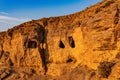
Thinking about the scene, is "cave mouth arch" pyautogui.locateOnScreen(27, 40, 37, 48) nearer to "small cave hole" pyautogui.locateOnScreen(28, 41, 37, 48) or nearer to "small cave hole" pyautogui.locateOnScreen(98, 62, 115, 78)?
"small cave hole" pyautogui.locateOnScreen(28, 41, 37, 48)

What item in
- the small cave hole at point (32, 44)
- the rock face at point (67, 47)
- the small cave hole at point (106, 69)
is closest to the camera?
the small cave hole at point (106, 69)

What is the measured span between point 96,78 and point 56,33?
11.7 metres

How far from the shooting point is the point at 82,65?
3130 centimetres

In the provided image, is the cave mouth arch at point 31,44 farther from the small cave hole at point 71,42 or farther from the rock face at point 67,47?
the small cave hole at point 71,42

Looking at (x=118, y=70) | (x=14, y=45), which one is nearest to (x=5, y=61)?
(x=14, y=45)

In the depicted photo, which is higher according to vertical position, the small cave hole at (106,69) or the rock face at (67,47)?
the rock face at (67,47)

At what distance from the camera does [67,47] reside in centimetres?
3472

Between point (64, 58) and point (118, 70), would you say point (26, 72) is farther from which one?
point (118, 70)

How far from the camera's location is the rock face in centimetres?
2714

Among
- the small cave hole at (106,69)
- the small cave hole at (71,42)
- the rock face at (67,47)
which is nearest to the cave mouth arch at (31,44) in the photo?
the rock face at (67,47)

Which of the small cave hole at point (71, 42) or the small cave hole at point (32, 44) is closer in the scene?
the small cave hole at point (71, 42)

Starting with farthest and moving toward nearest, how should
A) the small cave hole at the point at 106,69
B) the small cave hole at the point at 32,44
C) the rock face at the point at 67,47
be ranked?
1. the small cave hole at the point at 32,44
2. the rock face at the point at 67,47
3. the small cave hole at the point at 106,69

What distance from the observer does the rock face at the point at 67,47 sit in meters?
27.1

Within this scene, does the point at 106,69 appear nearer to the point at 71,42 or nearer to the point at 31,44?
the point at 71,42
